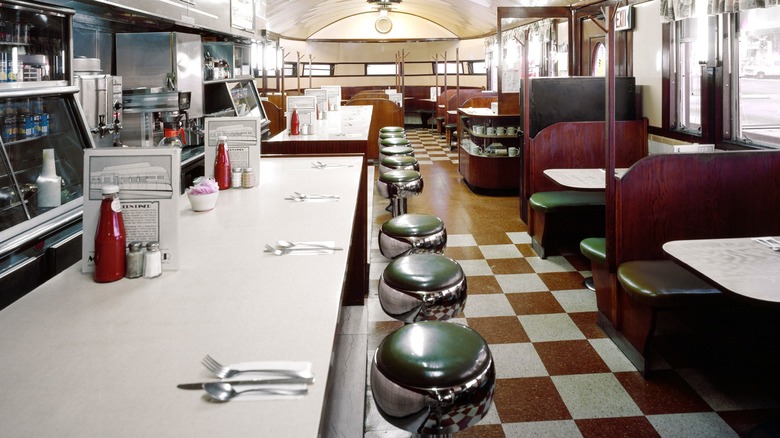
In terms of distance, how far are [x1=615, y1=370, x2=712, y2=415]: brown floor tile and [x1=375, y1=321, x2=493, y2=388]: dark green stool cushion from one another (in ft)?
4.71

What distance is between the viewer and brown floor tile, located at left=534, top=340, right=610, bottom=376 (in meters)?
2.99

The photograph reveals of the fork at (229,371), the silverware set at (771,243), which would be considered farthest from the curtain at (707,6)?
the fork at (229,371)

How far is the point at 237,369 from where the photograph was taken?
1.00 metres

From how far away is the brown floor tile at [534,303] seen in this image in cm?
377

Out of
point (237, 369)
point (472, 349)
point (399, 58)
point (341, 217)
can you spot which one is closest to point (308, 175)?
point (341, 217)

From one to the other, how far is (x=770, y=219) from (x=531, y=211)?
2.22 m

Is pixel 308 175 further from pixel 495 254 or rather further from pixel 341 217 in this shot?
pixel 495 254

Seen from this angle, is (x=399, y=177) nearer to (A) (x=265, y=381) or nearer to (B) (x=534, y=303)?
(B) (x=534, y=303)

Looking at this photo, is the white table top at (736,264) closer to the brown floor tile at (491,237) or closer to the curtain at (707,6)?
the curtain at (707,6)

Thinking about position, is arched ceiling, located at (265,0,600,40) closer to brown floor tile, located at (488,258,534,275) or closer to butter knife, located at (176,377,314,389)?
brown floor tile, located at (488,258,534,275)

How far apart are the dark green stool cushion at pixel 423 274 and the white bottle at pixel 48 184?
1.41 m

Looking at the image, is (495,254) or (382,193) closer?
(382,193)

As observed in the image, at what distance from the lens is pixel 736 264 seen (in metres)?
2.24

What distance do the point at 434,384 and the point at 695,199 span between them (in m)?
2.36
